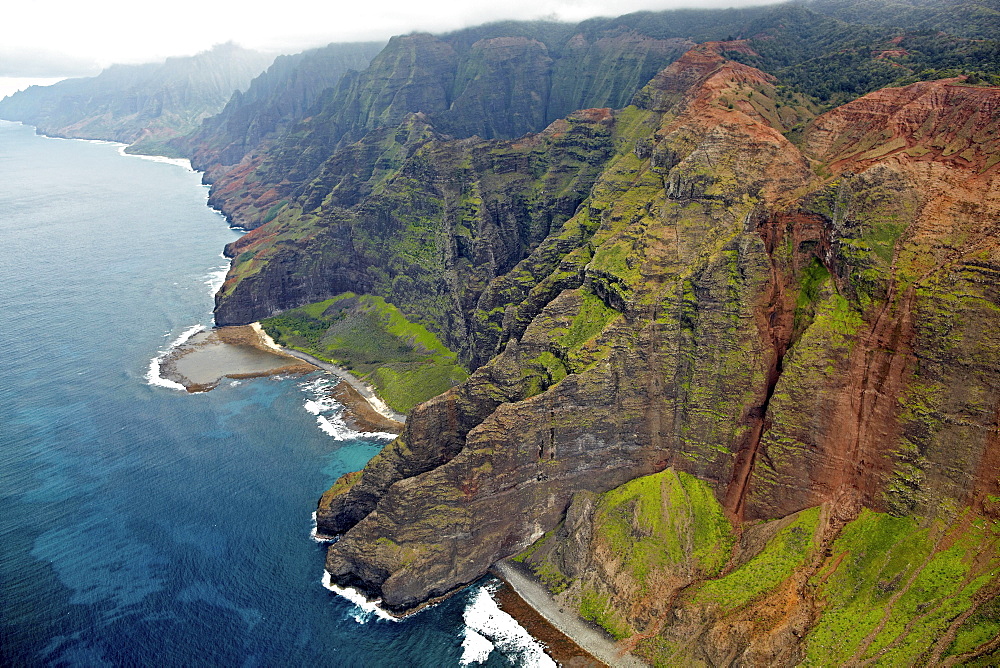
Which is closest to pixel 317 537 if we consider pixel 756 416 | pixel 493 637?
pixel 493 637

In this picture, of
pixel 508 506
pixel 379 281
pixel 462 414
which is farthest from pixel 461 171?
pixel 508 506

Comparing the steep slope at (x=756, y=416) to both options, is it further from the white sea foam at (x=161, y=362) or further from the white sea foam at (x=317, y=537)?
→ the white sea foam at (x=161, y=362)

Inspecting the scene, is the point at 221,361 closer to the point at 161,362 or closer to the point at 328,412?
the point at 161,362

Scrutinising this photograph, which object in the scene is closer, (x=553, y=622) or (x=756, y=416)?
(x=553, y=622)

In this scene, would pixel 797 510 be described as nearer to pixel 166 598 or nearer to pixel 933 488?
pixel 933 488

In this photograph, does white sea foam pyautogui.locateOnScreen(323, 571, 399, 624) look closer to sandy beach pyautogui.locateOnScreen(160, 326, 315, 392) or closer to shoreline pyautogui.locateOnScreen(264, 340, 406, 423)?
shoreline pyautogui.locateOnScreen(264, 340, 406, 423)

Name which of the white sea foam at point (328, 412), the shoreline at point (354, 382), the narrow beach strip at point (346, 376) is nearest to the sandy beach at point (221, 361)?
the narrow beach strip at point (346, 376)
